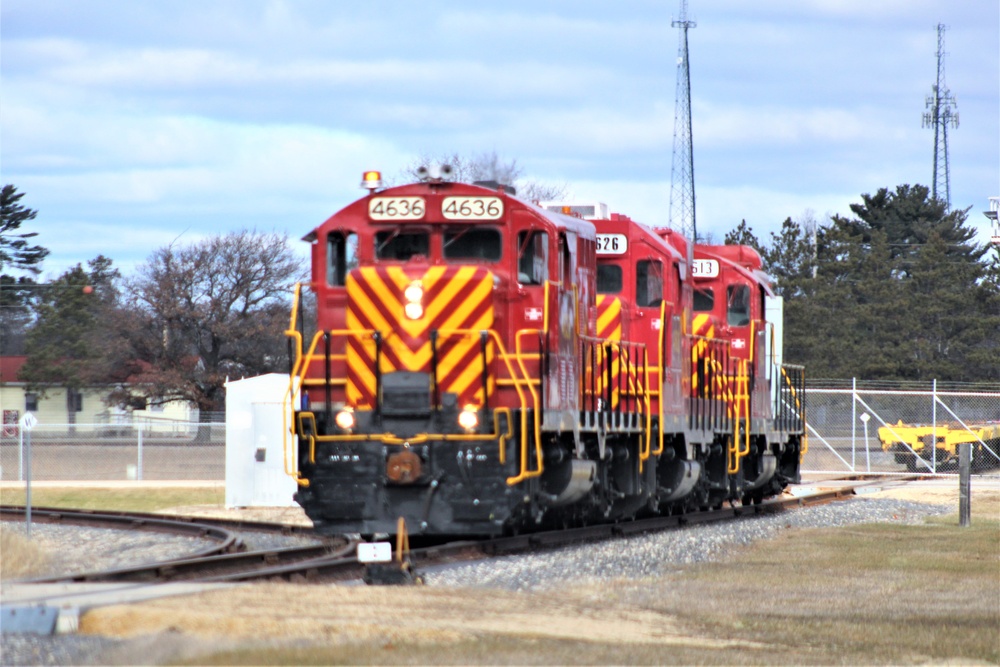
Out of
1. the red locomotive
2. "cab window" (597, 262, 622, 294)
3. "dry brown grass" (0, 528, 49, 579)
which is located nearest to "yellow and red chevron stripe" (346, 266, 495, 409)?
the red locomotive

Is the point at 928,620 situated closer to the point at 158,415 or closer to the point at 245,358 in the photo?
the point at 245,358

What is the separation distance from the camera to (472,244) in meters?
15.2

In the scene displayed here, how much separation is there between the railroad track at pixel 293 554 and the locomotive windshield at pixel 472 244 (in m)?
3.04

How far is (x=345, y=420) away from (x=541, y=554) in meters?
2.48

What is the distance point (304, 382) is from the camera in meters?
15.0

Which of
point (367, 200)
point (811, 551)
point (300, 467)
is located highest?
point (367, 200)

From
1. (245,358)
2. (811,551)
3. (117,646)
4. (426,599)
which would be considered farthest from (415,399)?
(245,358)

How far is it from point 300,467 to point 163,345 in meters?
47.4

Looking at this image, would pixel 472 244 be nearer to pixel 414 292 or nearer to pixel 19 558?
pixel 414 292

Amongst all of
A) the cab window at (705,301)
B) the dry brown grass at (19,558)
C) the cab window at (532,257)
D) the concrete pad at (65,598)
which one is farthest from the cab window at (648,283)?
the concrete pad at (65,598)

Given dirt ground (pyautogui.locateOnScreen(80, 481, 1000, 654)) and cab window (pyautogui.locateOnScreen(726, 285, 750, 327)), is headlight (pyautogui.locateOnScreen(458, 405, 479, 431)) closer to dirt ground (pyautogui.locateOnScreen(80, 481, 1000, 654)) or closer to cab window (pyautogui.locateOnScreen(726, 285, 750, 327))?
dirt ground (pyautogui.locateOnScreen(80, 481, 1000, 654))

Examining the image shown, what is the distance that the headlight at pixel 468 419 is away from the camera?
14289mm

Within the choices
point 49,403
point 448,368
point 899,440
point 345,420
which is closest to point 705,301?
point 448,368

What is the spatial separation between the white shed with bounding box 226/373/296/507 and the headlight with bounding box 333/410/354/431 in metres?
11.8
